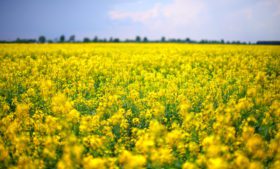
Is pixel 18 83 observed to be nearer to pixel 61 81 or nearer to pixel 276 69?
pixel 61 81

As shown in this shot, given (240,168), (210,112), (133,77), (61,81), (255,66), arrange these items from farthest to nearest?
(255,66)
(133,77)
(61,81)
(210,112)
(240,168)

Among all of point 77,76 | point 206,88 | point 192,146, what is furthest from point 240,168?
point 77,76

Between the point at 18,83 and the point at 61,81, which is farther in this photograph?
the point at 61,81

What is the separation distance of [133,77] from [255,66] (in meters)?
5.25

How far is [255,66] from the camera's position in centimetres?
1242

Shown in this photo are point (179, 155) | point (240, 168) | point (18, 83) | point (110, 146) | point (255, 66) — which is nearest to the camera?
point (240, 168)

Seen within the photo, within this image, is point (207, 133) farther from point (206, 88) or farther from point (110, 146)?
point (206, 88)

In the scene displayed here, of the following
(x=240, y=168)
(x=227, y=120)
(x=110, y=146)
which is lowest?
(x=110, y=146)

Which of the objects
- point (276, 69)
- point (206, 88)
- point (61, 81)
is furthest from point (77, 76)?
point (276, 69)

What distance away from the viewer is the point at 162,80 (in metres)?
9.70

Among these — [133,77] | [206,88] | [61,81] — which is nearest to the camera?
[206,88]

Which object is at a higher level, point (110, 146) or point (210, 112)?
point (210, 112)

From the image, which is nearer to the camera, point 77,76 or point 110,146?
point 110,146

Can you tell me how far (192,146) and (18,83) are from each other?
6.83 meters
